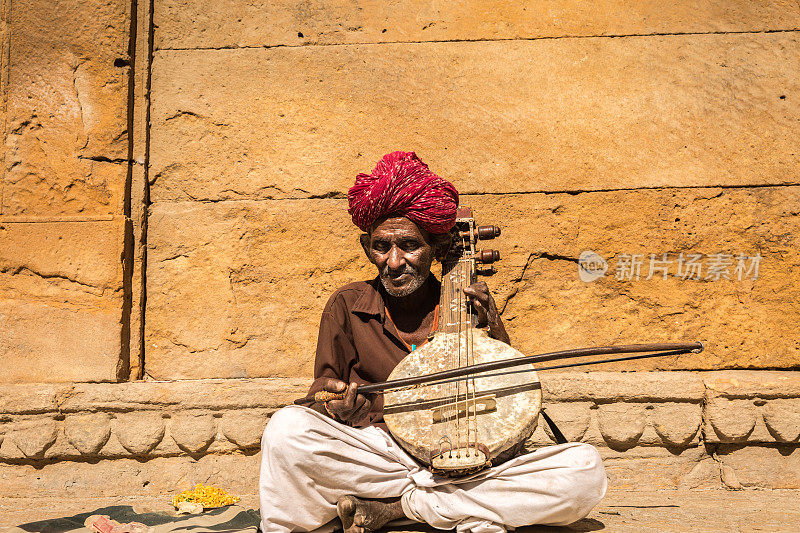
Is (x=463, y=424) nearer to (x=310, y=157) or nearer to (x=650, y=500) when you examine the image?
(x=650, y=500)

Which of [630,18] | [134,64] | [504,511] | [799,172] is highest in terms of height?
[630,18]

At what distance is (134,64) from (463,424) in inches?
108

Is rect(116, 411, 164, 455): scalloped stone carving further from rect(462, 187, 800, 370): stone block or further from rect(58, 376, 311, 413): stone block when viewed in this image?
rect(462, 187, 800, 370): stone block

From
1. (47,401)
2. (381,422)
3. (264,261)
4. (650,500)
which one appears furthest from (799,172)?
(47,401)

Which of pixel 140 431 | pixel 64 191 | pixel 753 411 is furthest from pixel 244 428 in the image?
pixel 753 411

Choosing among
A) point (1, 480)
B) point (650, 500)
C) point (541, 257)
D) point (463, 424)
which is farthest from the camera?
point (541, 257)

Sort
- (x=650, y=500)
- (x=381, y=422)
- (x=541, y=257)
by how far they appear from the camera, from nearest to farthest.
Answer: (x=381, y=422) < (x=650, y=500) < (x=541, y=257)

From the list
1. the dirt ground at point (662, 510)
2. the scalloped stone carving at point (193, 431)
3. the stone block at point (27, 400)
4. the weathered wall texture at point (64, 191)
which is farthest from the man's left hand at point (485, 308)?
the stone block at point (27, 400)

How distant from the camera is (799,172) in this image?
3.65 m

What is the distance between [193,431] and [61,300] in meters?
0.99

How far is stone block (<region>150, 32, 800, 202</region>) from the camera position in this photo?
146 inches

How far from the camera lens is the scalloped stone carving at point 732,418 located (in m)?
3.36

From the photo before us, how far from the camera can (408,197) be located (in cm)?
293

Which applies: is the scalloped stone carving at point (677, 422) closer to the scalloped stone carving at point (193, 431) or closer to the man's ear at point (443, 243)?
the man's ear at point (443, 243)
